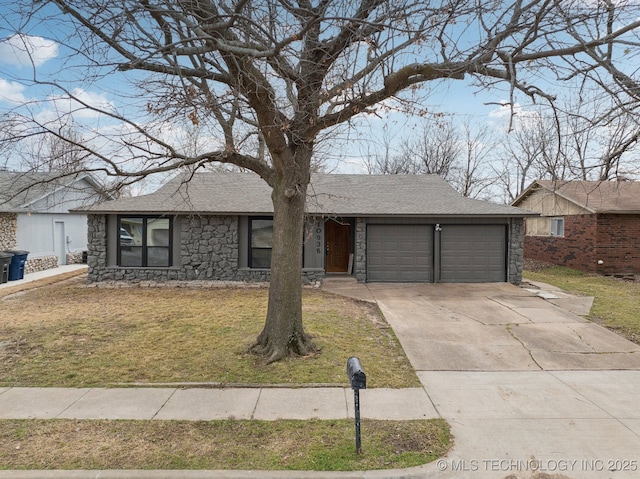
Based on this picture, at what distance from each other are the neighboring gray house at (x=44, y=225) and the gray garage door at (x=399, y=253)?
35.3 ft

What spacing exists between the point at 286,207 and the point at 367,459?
148 inches

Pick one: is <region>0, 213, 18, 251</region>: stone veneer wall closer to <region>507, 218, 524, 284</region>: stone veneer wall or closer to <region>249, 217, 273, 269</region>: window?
<region>249, 217, 273, 269</region>: window

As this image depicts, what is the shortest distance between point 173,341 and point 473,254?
34.3 feet

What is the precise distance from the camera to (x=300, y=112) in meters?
5.30

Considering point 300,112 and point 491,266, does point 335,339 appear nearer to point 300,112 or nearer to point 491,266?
point 300,112

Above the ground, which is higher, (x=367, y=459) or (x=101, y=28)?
(x=101, y=28)

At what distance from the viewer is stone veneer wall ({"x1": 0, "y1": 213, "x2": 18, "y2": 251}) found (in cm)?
1464

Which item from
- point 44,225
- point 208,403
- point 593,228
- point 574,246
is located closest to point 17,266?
point 44,225

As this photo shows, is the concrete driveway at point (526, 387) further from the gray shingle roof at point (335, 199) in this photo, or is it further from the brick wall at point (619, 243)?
the brick wall at point (619, 243)

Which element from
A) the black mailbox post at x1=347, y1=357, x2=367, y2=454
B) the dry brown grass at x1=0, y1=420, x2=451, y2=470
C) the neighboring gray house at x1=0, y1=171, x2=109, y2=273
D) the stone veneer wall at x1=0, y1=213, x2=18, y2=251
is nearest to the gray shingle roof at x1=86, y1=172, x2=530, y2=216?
the neighboring gray house at x1=0, y1=171, x2=109, y2=273

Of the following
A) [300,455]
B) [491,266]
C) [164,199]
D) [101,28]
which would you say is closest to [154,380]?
[300,455]

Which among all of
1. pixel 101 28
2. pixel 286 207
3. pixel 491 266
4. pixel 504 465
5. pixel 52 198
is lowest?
pixel 504 465

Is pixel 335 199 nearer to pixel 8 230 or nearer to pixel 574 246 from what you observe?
pixel 574 246

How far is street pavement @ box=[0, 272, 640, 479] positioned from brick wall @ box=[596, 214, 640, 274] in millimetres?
10347
